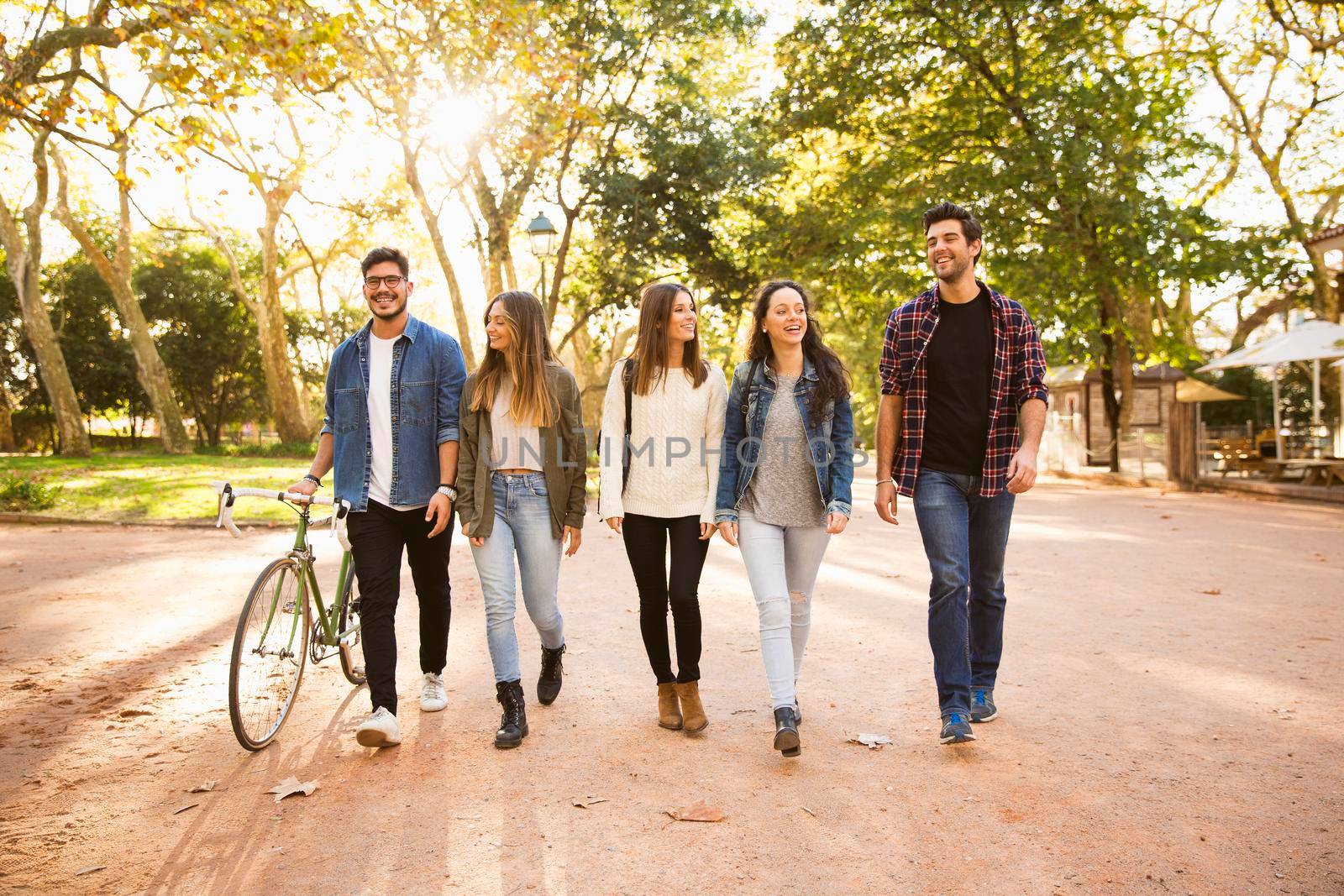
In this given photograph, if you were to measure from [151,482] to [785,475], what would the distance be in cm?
1457

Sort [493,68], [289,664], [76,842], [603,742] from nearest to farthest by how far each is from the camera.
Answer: [76,842], [603,742], [289,664], [493,68]

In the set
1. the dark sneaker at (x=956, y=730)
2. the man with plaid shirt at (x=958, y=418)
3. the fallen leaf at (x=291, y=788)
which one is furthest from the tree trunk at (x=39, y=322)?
the dark sneaker at (x=956, y=730)

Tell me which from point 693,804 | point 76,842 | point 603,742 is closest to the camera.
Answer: point 76,842

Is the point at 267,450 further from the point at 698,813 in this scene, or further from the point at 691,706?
the point at 698,813

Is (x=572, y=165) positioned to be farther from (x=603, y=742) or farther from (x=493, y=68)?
(x=603, y=742)

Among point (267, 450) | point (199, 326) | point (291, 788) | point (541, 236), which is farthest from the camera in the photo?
point (199, 326)

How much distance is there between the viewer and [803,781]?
12.6 ft

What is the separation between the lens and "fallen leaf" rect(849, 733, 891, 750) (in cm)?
425

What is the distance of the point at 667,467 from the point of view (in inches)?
174

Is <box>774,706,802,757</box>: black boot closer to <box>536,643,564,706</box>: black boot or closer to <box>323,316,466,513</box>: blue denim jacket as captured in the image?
<box>536,643,564,706</box>: black boot

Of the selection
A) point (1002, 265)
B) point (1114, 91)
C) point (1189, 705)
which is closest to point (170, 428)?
point (1002, 265)

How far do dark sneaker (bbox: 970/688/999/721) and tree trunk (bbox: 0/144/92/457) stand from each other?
23888mm

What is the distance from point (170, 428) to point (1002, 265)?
20.4 meters

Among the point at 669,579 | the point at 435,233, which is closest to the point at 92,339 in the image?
the point at 435,233
